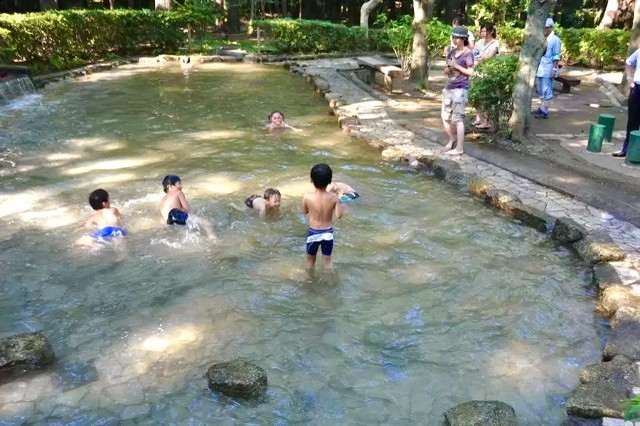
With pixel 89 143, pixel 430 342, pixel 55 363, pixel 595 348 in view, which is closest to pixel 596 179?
pixel 595 348

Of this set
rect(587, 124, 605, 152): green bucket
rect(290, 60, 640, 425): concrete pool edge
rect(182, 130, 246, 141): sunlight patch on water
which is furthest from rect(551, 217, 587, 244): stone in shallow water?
rect(182, 130, 246, 141): sunlight patch on water

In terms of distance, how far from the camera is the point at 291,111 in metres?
13.4

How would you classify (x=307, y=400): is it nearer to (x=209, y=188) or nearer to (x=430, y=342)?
(x=430, y=342)

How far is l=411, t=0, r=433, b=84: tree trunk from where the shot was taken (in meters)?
14.6

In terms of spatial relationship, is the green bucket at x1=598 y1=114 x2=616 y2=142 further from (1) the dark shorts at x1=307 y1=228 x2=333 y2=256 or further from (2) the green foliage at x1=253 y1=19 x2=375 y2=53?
(2) the green foliage at x1=253 y1=19 x2=375 y2=53

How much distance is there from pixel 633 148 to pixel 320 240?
578cm

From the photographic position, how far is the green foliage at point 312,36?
76.9 feet

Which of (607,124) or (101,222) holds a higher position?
(607,124)

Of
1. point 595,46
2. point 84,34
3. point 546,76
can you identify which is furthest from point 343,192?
point 595,46

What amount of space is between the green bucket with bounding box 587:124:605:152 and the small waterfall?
13.2m

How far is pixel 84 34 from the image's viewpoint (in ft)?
62.3

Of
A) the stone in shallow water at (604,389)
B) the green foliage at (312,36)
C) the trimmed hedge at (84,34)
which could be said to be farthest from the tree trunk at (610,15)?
the stone in shallow water at (604,389)

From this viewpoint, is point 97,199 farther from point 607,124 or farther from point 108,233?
point 607,124

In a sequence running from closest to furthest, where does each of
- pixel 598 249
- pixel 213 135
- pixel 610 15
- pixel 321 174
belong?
1. pixel 321 174
2. pixel 598 249
3. pixel 213 135
4. pixel 610 15
